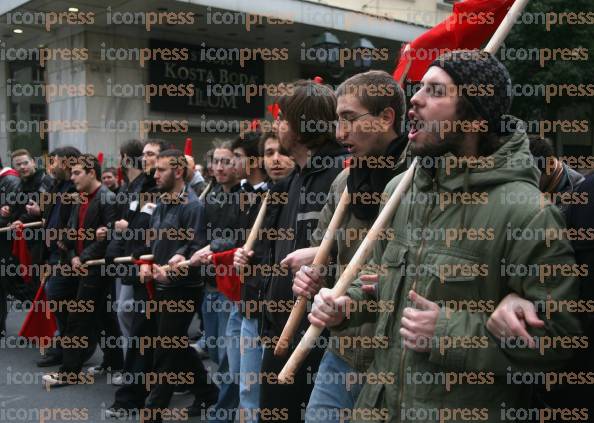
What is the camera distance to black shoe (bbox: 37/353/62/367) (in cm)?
682

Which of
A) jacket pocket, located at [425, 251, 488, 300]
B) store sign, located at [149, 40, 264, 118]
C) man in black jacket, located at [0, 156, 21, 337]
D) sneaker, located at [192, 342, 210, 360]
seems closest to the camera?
jacket pocket, located at [425, 251, 488, 300]

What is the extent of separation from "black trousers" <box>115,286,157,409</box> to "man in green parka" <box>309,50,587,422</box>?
320 cm

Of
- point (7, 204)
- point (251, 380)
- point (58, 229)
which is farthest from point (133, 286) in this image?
point (7, 204)

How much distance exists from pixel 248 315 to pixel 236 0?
1018 cm

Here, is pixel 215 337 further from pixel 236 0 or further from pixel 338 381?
pixel 236 0

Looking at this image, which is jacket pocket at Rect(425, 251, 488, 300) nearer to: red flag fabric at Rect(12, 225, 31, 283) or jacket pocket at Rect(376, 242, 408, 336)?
jacket pocket at Rect(376, 242, 408, 336)

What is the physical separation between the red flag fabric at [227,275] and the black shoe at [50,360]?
3.30 m

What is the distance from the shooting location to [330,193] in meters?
3.04

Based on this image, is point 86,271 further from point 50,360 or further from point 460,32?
point 460,32

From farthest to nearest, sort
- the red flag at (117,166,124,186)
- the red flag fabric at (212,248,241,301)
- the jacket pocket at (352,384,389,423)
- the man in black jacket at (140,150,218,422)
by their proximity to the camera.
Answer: the red flag at (117,166,124,186)
the man in black jacket at (140,150,218,422)
the red flag fabric at (212,248,241,301)
the jacket pocket at (352,384,389,423)

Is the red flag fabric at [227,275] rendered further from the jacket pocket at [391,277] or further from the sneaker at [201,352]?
the sneaker at [201,352]

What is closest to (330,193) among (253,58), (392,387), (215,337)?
(392,387)

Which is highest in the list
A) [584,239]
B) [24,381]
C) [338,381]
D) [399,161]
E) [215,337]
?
[399,161]

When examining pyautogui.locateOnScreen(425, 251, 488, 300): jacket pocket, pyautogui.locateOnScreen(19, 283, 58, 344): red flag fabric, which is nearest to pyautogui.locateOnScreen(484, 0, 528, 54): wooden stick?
pyautogui.locateOnScreen(425, 251, 488, 300): jacket pocket
